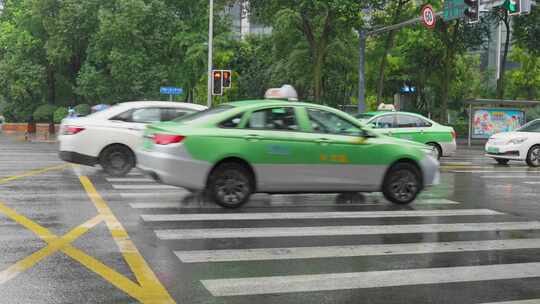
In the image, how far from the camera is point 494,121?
33.1m

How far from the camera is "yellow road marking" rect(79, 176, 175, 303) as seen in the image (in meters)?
5.41

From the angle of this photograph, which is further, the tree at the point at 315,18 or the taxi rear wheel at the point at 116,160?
the tree at the point at 315,18

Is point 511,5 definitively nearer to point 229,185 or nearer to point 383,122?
point 383,122

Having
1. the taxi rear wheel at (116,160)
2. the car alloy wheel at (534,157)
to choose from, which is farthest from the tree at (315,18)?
the taxi rear wheel at (116,160)

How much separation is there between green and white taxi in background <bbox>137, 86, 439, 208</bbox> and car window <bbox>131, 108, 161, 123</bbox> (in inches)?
161

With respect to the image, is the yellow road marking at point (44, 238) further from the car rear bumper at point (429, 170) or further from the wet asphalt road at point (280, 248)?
the car rear bumper at point (429, 170)

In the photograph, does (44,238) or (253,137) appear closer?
(44,238)

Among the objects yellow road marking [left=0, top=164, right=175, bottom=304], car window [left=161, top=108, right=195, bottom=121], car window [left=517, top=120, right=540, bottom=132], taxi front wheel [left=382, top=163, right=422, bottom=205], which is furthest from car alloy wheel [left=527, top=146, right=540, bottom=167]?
yellow road marking [left=0, top=164, right=175, bottom=304]

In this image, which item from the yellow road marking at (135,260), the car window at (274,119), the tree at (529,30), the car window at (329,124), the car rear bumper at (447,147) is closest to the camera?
the yellow road marking at (135,260)

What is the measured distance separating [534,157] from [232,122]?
1314 cm

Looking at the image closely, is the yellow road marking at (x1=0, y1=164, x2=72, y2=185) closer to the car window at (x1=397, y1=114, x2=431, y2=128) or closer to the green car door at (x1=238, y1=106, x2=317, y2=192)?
the green car door at (x1=238, y1=106, x2=317, y2=192)

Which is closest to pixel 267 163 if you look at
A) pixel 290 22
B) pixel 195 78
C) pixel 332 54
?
pixel 290 22

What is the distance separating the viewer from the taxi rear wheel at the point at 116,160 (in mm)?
14461

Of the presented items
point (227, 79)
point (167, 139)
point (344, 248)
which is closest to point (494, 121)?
point (227, 79)
